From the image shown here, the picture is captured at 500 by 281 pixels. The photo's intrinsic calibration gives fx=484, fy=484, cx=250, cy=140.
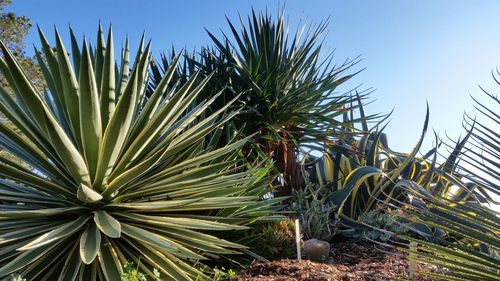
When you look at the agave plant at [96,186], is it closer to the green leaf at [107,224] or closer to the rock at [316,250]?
the green leaf at [107,224]

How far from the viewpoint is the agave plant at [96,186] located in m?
3.29

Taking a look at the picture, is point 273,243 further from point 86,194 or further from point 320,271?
point 86,194

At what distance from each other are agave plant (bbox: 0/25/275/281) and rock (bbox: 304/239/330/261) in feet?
3.45

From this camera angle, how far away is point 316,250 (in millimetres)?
4953

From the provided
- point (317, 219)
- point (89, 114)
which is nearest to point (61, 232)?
point (89, 114)

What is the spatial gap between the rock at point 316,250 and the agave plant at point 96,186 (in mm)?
1050

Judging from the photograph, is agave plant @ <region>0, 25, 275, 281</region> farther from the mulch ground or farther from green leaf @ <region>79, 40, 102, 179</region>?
the mulch ground

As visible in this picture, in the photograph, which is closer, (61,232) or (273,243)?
(61,232)

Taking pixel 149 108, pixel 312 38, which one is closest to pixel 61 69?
pixel 149 108

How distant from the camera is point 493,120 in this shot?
176cm

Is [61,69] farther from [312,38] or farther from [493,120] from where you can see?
[312,38]

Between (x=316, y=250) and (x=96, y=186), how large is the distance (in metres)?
2.40

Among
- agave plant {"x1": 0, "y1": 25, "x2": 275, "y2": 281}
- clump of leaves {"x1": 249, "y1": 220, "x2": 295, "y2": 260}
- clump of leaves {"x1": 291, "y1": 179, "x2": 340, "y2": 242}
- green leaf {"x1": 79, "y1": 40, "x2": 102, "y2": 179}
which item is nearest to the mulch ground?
agave plant {"x1": 0, "y1": 25, "x2": 275, "y2": 281}

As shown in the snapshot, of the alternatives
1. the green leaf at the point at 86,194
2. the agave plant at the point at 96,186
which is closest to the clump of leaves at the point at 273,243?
the agave plant at the point at 96,186
